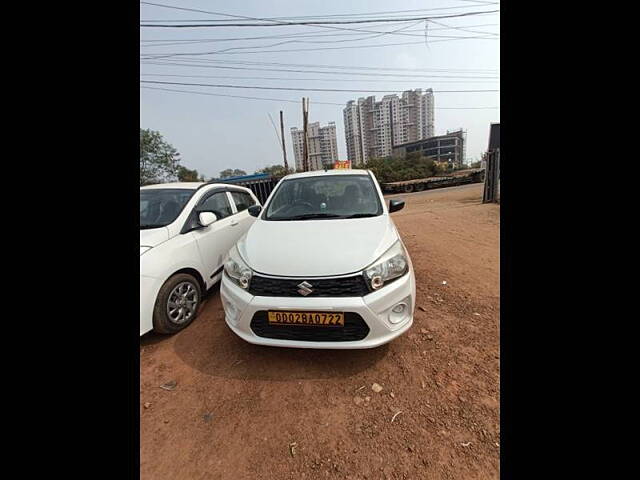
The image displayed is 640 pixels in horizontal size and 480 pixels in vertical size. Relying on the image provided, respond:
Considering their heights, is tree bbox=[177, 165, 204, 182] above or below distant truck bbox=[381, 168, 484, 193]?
above

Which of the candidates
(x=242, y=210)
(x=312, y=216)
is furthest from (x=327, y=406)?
(x=242, y=210)

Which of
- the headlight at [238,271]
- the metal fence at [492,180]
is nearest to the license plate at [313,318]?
the headlight at [238,271]

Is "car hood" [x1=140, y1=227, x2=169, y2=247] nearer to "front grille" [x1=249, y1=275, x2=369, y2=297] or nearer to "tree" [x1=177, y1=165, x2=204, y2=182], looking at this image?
"front grille" [x1=249, y1=275, x2=369, y2=297]

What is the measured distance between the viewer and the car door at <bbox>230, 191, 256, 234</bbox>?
12.3 feet

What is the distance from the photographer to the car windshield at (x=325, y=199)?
268 centimetres

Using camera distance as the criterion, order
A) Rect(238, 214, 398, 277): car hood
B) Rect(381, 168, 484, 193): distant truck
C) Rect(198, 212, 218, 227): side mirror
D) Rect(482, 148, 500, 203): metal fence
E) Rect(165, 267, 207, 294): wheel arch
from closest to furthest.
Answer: Rect(238, 214, 398, 277): car hood, Rect(165, 267, 207, 294): wheel arch, Rect(198, 212, 218, 227): side mirror, Rect(482, 148, 500, 203): metal fence, Rect(381, 168, 484, 193): distant truck

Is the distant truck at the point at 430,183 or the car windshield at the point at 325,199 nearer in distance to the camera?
the car windshield at the point at 325,199

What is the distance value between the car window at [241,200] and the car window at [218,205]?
22cm

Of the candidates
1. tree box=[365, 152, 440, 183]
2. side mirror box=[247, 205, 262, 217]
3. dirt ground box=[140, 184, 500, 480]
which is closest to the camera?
dirt ground box=[140, 184, 500, 480]

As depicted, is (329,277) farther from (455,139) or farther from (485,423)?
(455,139)

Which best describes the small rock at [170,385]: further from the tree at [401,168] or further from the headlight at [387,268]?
the tree at [401,168]

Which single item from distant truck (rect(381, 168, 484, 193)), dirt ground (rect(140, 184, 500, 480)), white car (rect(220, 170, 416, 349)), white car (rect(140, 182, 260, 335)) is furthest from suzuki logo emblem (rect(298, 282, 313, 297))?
distant truck (rect(381, 168, 484, 193))
